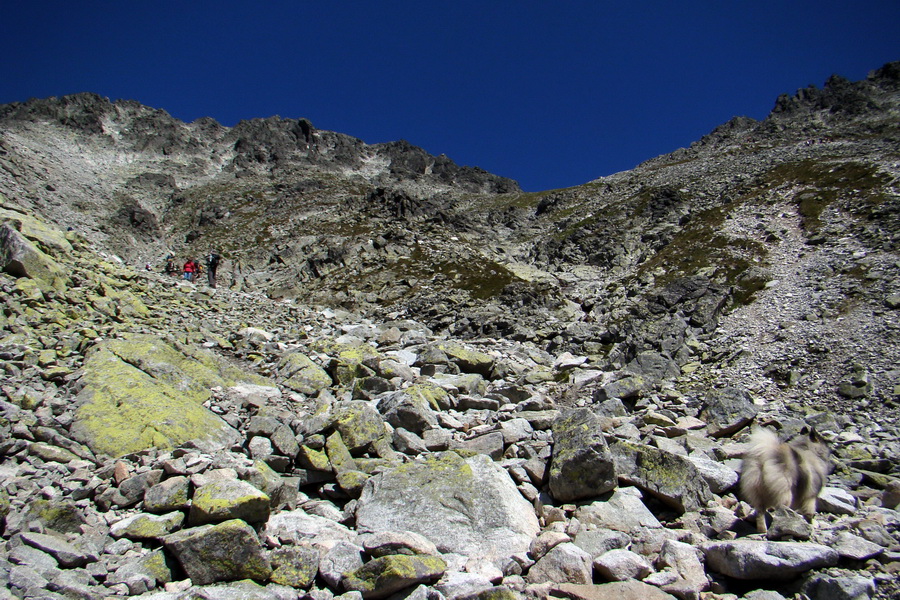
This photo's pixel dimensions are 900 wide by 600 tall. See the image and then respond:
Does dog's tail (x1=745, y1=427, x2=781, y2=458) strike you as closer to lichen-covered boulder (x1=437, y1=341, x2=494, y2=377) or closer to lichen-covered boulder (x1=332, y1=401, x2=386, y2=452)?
lichen-covered boulder (x1=332, y1=401, x2=386, y2=452)

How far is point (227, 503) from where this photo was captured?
6074 millimetres

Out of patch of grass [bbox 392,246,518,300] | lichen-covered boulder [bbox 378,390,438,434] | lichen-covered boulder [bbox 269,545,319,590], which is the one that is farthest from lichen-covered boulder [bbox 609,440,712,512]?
patch of grass [bbox 392,246,518,300]

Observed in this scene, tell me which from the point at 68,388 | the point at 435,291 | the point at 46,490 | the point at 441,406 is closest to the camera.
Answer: the point at 46,490

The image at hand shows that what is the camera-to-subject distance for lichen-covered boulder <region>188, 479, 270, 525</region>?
602 cm

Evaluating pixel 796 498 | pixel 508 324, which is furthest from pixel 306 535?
pixel 508 324

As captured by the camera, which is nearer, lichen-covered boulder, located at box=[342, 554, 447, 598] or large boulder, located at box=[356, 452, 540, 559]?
lichen-covered boulder, located at box=[342, 554, 447, 598]

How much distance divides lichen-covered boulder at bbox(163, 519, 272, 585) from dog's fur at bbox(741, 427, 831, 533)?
278 inches

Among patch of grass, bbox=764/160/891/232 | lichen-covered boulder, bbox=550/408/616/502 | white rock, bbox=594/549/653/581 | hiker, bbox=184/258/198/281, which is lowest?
white rock, bbox=594/549/653/581

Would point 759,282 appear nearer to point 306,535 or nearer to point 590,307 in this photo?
point 590,307

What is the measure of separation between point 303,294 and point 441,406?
25101mm

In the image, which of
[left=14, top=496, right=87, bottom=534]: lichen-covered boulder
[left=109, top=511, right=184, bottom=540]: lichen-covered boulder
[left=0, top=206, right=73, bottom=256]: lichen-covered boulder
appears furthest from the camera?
[left=0, top=206, right=73, bottom=256]: lichen-covered boulder

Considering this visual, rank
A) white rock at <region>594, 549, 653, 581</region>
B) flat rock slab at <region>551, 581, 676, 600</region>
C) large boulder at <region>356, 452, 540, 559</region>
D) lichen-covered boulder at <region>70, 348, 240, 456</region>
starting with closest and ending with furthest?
1. flat rock slab at <region>551, 581, 676, 600</region>
2. white rock at <region>594, 549, 653, 581</region>
3. large boulder at <region>356, 452, 540, 559</region>
4. lichen-covered boulder at <region>70, 348, 240, 456</region>

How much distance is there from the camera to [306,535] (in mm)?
6625

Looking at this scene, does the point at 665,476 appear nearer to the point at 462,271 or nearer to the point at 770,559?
the point at 770,559
